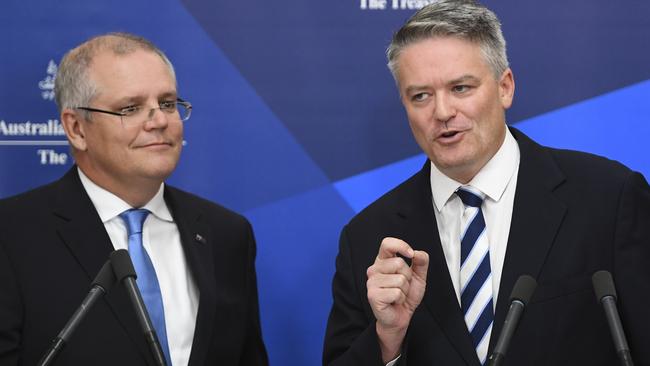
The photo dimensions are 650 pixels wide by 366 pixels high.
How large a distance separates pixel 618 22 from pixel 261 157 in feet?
4.40

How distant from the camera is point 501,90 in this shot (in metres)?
2.76

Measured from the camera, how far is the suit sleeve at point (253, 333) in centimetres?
308

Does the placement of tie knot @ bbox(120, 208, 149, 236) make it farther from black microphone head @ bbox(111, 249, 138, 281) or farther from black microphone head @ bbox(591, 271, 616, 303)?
black microphone head @ bbox(591, 271, 616, 303)

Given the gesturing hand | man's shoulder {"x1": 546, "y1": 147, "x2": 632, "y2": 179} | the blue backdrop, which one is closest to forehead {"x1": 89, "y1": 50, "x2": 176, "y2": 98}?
the blue backdrop

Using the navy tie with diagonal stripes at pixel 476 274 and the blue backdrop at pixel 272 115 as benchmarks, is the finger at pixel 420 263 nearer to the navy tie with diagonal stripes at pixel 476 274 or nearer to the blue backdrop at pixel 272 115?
the navy tie with diagonal stripes at pixel 476 274

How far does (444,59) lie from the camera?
2658mm

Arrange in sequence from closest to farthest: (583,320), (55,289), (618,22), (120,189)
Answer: (583,320), (55,289), (120,189), (618,22)

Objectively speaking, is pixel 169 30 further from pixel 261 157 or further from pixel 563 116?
pixel 563 116

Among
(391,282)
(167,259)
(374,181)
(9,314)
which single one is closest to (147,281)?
(167,259)

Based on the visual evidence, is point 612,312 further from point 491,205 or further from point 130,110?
point 130,110

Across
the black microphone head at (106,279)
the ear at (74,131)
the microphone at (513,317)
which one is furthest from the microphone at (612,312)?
the ear at (74,131)

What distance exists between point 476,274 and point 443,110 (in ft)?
1.53

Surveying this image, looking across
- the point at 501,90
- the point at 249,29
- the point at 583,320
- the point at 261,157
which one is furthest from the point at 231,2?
the point at 583,320

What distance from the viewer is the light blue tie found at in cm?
275
